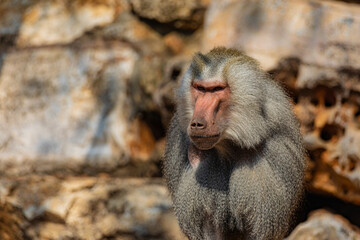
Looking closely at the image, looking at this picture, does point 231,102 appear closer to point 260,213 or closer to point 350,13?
point 260,213

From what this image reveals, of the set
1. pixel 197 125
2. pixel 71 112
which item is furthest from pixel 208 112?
pixel 71 112

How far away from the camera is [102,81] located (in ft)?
23.9

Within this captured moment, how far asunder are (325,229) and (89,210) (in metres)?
2.22

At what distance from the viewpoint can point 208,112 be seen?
427 cm

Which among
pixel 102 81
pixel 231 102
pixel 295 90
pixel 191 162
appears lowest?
pixel 102 81

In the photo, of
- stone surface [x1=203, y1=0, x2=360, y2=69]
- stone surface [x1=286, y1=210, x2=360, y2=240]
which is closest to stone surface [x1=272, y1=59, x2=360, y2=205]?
stone surface [x1=203, y1=0, x2=360, y2=69]

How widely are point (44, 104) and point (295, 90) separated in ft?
9.36

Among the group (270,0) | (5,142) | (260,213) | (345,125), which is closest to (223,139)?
(260,213)

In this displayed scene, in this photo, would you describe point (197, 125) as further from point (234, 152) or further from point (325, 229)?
point (325, 229)

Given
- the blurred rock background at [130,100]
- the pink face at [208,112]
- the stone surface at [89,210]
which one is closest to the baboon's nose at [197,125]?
the pink face at [208,112]

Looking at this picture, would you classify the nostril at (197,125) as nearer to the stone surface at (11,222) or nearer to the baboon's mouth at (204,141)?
the baboon's mouth at (204,141)

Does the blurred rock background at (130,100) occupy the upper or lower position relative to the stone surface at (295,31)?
lower

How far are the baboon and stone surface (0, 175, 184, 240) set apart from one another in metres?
1.50

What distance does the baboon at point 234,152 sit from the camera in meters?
4.33
